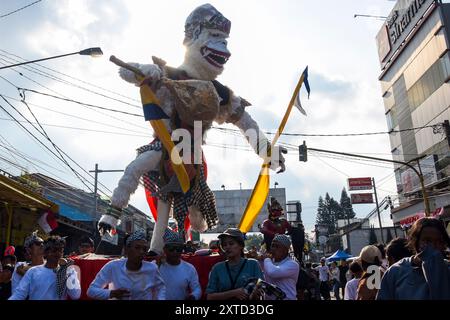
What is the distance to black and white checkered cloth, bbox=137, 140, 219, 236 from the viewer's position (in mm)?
5012

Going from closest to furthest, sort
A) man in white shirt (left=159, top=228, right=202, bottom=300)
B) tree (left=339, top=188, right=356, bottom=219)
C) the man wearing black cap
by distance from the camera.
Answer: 1. the man wearing black cap
2. man in white shirt (left=159, top=228, right=202, bottom=300)
3. tree (left=339, top=188, right=356, bottom=219)

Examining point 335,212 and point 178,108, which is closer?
point 178,108

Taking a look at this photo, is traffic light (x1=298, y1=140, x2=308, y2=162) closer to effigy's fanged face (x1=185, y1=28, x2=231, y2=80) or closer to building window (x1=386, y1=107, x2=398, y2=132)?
effigy's fanged face (x1=185, y1=28, x2=231, y2=80)

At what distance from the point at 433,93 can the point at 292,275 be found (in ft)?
65.8

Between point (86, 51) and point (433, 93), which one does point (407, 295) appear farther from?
point (433, 93)

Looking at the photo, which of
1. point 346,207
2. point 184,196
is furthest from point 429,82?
point 346,207

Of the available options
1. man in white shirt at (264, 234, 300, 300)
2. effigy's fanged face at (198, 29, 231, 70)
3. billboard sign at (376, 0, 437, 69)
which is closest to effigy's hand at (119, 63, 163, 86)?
effigy's fanged face at (198, 29, 231, 70)

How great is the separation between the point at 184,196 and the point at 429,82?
781 inches

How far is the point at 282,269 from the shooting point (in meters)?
A: 3.54

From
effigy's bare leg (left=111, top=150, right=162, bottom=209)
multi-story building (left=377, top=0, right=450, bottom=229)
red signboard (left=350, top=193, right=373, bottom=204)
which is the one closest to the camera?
effigy's bare leg (left=111, top=150, right=162, bottom=209)

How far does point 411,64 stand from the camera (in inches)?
922

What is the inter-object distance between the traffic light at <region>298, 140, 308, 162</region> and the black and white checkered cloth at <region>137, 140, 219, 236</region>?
25.3ft

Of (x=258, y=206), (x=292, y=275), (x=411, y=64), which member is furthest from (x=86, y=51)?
(x=411, y=64)
